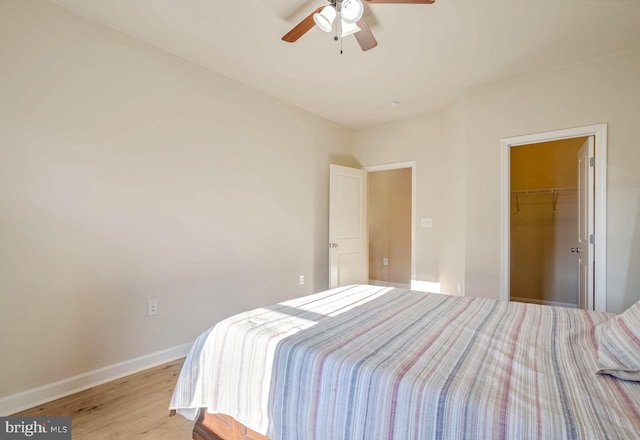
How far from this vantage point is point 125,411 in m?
1.80

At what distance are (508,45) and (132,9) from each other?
111 inches

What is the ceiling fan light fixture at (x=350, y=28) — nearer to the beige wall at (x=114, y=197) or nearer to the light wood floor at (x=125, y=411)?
the beige wall at (x=114, y=197)

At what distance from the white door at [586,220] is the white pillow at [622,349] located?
1919mm

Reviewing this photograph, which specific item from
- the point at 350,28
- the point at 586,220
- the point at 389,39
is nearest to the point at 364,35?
the point at 350,28

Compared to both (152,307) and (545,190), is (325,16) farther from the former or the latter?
(545,190)

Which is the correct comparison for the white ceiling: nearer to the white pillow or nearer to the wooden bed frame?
the white pillow

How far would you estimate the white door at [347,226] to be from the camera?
157 inches

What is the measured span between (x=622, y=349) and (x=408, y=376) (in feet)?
2.31

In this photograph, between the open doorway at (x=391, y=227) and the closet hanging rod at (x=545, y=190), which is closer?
the closet hanging rod at (x=545, y=190)

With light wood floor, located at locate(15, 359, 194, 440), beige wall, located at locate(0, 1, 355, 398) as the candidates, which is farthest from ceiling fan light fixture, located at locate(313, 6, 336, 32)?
light wood floor, located at locate(15, 359, 194, 440)

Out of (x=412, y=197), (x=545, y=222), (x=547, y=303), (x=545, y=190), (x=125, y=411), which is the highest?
(x=545, y=190)

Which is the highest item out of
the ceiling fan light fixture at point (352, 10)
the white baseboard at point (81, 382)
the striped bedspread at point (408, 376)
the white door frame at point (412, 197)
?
the ceiling fan light fixture at point (352, 10)

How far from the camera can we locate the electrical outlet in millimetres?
2377

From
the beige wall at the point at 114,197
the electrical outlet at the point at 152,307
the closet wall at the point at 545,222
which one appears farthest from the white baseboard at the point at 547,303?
the electrical outlet at the point at 152,307
